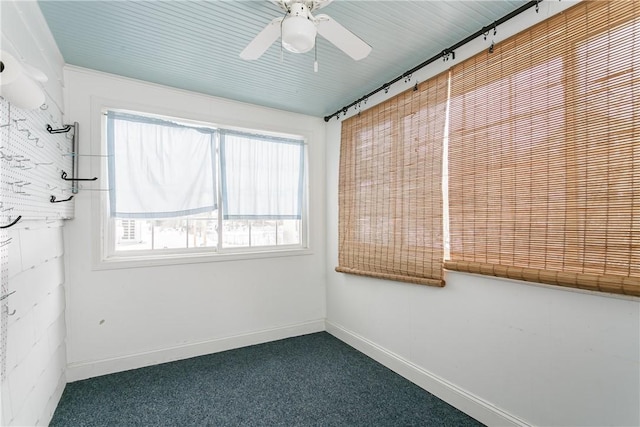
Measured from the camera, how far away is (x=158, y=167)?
270 cm

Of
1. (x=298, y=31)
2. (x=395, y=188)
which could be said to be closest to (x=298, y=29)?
(x=298, y=31)

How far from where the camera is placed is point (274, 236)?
11.0ft

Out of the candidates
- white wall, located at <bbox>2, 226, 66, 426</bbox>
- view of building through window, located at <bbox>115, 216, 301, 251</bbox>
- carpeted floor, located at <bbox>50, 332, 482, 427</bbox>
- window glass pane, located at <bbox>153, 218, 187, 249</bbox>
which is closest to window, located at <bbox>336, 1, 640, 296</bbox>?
carpeted floor, located at <bbox>50, 332, 482, 427</bbox>

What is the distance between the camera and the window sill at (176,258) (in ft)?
8.20

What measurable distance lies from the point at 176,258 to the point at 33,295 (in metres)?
1.11

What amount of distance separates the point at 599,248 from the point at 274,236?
103 inches

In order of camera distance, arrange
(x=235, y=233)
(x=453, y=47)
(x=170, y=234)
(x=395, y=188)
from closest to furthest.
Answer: (x=453, y=47), (x=395, y=188), (x=170, y=234), (x=235, y=233)

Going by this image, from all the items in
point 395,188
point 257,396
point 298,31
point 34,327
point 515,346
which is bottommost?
point 257,396

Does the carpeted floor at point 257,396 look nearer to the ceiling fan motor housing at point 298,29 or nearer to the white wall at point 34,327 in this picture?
the white wall at point 34,327

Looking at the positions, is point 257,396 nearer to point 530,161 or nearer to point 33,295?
point 33,295

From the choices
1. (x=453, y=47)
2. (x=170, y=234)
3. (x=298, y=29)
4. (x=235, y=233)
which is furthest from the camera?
(x=235, y=233)

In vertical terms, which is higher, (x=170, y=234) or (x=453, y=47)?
(x=453, y=47)

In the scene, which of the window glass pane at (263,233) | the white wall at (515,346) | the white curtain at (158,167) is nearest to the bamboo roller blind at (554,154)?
the white wall at (515,346)

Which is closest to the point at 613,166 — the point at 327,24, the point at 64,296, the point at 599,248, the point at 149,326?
the point at 599,248
